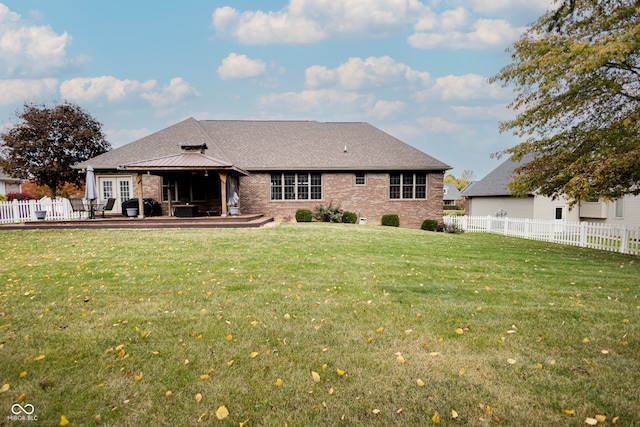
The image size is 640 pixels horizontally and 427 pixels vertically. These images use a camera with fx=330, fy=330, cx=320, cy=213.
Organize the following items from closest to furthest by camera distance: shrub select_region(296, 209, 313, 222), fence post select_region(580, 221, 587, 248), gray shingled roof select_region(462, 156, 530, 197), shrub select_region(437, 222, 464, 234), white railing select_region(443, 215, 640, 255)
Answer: white railing select_region(443, 215, 640, 255) < fence post select_region(580, 221, 587, 248) < shrub select_region(296, 209, 313, 222) < shrub select_region(437, 222, 464, 234) < gray shingled roof select_region(462, 156, 530, 197)

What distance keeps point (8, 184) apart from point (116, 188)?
77.1ft

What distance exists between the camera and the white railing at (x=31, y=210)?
1559cm

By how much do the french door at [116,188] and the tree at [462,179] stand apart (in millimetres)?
72992

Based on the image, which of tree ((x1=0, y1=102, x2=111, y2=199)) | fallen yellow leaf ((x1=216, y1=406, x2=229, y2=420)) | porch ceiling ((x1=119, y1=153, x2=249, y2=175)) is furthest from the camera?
tree ((x1=0, y1=102, x2=111, y2=199))

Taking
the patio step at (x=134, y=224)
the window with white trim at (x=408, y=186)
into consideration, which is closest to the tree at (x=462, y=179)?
the window with white trim at (x=408, y=186)

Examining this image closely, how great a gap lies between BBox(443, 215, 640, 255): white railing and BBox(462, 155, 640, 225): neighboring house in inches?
93.4

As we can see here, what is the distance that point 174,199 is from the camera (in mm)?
18891

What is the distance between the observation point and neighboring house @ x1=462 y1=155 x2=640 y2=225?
19953 millimetres

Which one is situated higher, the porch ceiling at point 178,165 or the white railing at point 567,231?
the porch ceiling at point 178,165

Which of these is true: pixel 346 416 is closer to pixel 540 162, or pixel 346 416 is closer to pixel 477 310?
pixel 477 310

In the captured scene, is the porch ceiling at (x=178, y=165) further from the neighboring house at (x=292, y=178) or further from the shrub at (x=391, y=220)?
the shrub at (x=391, y=220)

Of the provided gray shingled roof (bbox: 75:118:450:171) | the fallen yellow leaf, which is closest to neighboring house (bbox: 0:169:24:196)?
gray shingled roof (bbox: 75:118:450:171)

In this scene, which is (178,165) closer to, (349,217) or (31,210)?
(31,210)

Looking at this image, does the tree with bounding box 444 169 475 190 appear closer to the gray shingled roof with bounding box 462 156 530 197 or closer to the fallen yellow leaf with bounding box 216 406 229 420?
the gray shingled roof with bounding box 462 156 530 197
